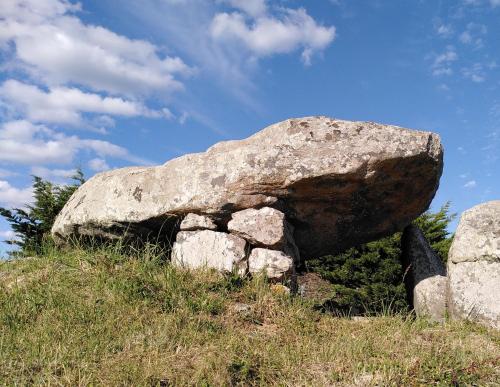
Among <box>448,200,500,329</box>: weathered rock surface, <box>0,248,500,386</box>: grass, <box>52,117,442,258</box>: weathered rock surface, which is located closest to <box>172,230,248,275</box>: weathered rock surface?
<box>0,248,500,386</box>: grass

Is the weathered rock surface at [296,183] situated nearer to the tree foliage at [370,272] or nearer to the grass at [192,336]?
the grass at [192,336]

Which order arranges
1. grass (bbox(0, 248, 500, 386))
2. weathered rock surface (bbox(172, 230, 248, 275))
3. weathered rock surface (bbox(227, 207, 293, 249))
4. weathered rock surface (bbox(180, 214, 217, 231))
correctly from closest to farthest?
grass (bbox(0, 248, 500, 386)), weathered rock surface (bbox(172, 230, 248, 275)), weathered rock surface (bbox(227, 207, 293, 249)), weathered rock surface (bbox(180, 214, 217, 231))

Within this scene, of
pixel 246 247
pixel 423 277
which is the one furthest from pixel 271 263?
pixel 423 277

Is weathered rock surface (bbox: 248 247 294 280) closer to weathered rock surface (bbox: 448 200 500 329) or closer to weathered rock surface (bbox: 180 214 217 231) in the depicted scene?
weathered rock surface (bbox: 180 214 217 231)

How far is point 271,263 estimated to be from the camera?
26.2 feet

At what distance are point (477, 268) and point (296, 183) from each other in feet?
10.7

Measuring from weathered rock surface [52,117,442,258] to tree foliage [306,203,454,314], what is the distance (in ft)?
9.00

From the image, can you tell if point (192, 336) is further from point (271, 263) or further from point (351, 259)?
point (351, 259)

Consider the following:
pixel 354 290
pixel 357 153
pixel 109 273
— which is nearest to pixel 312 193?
pixel 357 153

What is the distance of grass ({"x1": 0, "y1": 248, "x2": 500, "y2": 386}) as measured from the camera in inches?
204

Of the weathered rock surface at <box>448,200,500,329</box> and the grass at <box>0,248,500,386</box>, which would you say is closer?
the grass at <box>0,248,500,386</box>

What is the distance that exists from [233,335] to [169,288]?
1260mm

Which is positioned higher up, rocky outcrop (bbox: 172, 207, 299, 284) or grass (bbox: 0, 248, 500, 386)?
rocky outcrop (bbox: 172, 207, 299, 284)

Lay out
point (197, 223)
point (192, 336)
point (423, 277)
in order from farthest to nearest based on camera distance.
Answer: point (423, 277)
point (197, 223)
point (192, 336)
